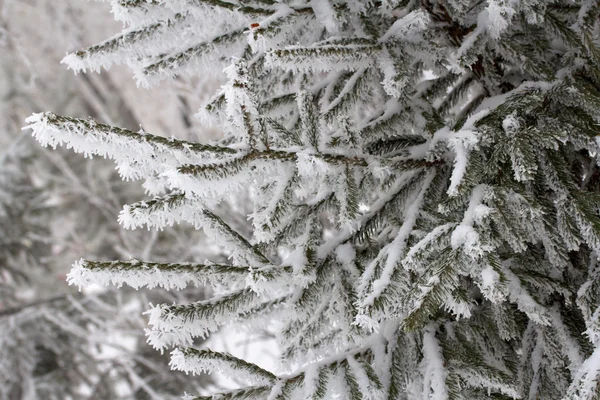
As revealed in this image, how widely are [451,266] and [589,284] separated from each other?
53cm

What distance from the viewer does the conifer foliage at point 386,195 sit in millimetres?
1282

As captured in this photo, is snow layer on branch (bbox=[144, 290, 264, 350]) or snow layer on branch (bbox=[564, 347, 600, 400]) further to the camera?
snow layer on branch (bbox=[144, 290, 264, 350])

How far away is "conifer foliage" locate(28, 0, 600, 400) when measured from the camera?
4.21ft

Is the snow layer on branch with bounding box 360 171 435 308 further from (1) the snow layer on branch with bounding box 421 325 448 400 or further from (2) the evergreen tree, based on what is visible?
(2) the evergreen tree

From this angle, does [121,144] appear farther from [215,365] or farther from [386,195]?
[386,195]

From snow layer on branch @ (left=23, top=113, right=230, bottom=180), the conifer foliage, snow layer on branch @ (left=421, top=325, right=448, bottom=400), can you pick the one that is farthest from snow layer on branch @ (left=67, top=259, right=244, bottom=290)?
snow layer on branch @ (left=421, top=325, right=448, bottom=400)

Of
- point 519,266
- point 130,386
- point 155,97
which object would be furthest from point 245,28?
point 155,97

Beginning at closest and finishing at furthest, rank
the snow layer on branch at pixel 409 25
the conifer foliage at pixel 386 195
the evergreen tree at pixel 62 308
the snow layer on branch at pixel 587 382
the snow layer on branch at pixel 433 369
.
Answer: the snow layer on branch at pixel 587 382 → the conifer foliage at pixel 386 195 → the snow layer on branch at pixel 433 369 → the snow layer on branch at pixel 409 25 → the evergreen tree at pixel 62 308

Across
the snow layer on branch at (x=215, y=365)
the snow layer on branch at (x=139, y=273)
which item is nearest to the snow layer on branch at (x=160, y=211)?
the snow layer on branch at (x=139, y=273)

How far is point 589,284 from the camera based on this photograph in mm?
1434

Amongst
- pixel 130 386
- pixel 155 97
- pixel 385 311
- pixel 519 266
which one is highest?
pixel 155 97

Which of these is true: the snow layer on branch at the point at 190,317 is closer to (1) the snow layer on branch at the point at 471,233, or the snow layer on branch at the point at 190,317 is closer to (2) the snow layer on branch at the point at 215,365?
(2) the snow layer on branch at the point at 215,365

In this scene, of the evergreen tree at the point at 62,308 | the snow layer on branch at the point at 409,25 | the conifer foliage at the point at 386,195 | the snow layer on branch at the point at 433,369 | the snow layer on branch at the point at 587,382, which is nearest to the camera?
the snow layer on branch at the point at 587,382

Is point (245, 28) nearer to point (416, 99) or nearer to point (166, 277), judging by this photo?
point (416, 99)
